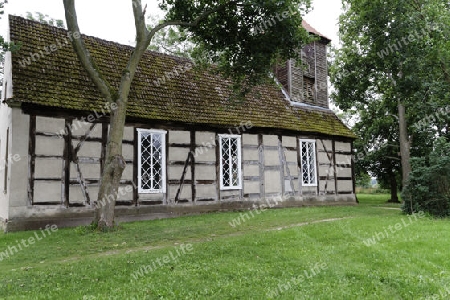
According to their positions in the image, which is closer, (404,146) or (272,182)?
(272,182)

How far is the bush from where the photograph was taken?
11.7 metres

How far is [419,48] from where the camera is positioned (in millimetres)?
13844

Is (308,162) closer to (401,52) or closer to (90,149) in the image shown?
(401,52)

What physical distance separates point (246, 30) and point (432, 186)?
809cm

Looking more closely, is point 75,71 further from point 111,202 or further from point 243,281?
point 243,281

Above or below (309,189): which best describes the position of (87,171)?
above

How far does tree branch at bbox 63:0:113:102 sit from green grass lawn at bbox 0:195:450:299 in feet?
12.5

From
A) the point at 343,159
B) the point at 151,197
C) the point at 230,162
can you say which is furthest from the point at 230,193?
the point at 343,159

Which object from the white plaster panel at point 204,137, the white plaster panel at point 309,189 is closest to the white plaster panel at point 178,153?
the white plaster panel at point 204,137
